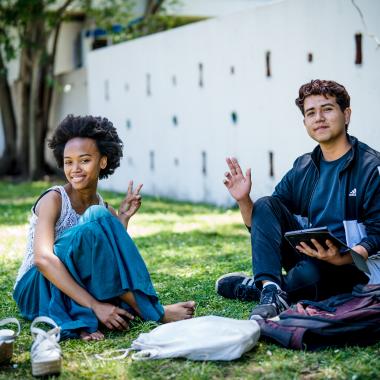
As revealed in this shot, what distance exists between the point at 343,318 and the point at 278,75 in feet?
21.4

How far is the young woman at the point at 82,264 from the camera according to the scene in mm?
4141

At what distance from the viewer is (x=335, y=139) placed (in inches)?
178

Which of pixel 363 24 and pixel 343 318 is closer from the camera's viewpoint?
pixel 343 318

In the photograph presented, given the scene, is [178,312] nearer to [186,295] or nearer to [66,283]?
[66,283]

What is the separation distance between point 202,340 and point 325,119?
1.55 meters

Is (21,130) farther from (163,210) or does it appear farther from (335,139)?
(335,139)

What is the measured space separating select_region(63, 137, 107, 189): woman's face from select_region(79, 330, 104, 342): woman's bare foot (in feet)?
2.83

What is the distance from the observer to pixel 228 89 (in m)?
11.3

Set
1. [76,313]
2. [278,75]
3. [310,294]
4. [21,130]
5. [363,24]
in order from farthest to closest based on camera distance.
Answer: [21,130]
[278,75]
[363,24]
[310,294]
[76,313]

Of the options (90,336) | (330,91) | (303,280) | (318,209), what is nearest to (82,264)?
(90,336)

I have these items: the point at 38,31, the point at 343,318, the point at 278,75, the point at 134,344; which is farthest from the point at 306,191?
the point at 38,31

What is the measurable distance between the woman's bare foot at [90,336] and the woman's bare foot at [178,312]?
1.32 ft

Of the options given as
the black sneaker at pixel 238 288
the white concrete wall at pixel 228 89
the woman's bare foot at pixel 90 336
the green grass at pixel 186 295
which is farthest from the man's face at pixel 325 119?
the white concrete wall at pixel 228 89

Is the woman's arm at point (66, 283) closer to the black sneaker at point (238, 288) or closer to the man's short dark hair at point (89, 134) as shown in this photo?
the man's short dark hair at point (89, 134)
